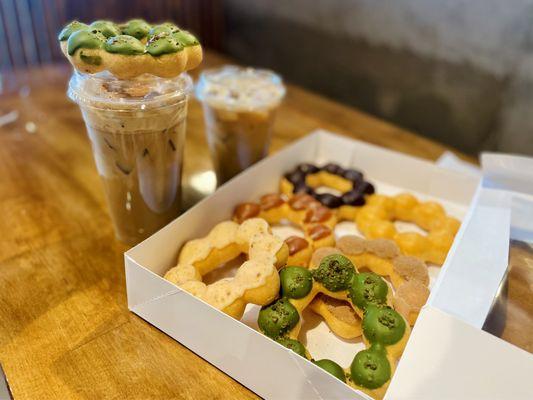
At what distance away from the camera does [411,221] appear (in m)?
0.93

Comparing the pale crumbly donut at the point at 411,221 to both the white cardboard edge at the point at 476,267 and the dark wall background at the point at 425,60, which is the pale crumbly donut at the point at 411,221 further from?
the dark wall background at the point at 425,60

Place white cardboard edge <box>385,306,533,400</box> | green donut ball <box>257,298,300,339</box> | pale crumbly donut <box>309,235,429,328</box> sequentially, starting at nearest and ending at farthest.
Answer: white cardboard edge <box>385,306,533,400</box> → green donut ball <box>257,298,300,339</box> → pale crumbly donut <box>309,235,429,328</box>

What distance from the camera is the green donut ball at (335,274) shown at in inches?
25.4

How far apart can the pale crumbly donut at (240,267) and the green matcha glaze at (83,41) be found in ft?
1.03

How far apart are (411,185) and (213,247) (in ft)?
1.62

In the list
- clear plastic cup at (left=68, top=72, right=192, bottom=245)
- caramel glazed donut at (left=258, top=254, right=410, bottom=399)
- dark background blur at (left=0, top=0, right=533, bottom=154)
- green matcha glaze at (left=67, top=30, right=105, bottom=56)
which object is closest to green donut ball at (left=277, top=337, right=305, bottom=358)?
caramel glazed donut at (left=258, top=254, right=410, bottom=399)

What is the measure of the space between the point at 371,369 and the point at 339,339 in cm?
12

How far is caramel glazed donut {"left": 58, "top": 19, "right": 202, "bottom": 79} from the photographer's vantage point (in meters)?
0.61

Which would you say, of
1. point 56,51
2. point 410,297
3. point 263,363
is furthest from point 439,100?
point 56,51

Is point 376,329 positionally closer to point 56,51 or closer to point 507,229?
point 507,229

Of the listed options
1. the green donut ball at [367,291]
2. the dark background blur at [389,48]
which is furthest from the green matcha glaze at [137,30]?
the dark background blur at [389,48]

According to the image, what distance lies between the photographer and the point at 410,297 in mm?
653

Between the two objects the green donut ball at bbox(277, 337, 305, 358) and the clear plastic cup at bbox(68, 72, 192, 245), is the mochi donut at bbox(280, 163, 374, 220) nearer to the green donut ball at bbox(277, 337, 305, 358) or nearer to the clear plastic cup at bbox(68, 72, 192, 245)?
the clear plastic cup at bbox(68, 72, 192, 245)

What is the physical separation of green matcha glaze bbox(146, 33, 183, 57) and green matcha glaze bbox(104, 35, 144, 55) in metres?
0.01
